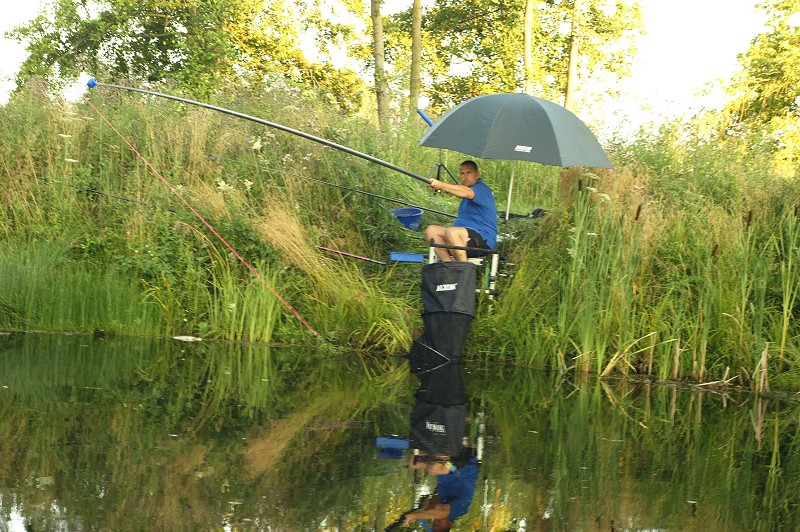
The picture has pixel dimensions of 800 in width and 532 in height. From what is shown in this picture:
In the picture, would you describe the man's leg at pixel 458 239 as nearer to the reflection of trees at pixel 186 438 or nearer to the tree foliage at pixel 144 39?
the reflection of trees at pixel 186 438

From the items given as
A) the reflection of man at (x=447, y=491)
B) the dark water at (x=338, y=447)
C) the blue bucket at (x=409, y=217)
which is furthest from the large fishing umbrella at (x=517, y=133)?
the reflection of man at (x=447, y=491)

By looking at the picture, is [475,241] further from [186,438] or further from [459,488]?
[459,488]

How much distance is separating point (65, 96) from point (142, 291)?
4.01 m

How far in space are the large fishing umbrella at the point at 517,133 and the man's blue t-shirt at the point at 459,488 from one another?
4068 millimetres

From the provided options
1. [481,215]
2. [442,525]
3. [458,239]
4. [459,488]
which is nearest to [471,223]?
[481,215]

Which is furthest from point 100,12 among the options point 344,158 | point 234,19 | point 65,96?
point 344,158

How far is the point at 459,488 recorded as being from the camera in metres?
5.05

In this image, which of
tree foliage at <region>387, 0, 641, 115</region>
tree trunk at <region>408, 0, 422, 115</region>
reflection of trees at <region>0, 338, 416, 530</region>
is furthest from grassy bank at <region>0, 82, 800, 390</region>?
tree foliage at <region>387, 0, 641, 115</region>

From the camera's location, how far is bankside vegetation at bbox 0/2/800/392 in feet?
30.3

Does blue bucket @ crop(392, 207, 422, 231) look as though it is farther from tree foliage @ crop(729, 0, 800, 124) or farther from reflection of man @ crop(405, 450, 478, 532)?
tree foliage @ crop(729, 0, 800, 124)

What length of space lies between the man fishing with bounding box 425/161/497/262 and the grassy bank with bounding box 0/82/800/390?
0.48m

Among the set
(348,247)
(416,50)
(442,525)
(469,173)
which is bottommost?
(442,525)

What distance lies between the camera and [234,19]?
2855 centimetres

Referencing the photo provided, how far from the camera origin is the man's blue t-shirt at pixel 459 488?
4695 millimetres
